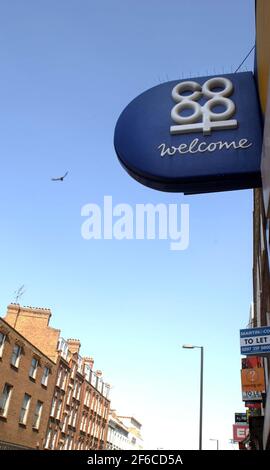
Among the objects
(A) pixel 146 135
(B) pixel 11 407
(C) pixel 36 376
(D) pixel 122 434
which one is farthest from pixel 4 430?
(D) pixel 122 434

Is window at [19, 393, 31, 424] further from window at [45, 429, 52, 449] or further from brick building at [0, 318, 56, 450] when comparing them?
window at [45, 429, 52, 449]

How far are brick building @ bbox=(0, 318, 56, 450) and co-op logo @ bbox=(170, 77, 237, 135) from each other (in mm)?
26330

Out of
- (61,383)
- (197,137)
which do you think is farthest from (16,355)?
(197,137)

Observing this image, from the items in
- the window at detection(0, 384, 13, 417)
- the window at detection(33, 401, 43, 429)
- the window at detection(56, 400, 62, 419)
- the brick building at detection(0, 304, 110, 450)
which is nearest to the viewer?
the window at detection(0, 384, 13, 417)

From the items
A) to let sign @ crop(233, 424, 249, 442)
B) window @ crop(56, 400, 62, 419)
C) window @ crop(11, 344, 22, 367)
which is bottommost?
to let sign @ crop(233, 424, 249, 442)

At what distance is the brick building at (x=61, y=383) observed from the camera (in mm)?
40844

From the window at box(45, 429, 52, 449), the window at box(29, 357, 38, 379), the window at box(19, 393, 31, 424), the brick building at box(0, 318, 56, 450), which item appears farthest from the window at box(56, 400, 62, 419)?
the window at box(19, 393, 31, 424)

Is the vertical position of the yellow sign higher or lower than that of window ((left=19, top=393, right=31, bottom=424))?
lower

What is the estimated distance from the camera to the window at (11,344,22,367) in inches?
1281

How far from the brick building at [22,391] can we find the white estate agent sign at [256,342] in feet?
76.4

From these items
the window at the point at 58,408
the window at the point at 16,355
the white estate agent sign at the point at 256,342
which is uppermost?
the window at the point at 16,355

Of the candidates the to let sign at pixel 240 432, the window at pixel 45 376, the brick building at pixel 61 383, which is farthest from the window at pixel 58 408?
the to let sign at pixel 240 432

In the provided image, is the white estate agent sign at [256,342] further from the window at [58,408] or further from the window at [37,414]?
the window at [58,408]
